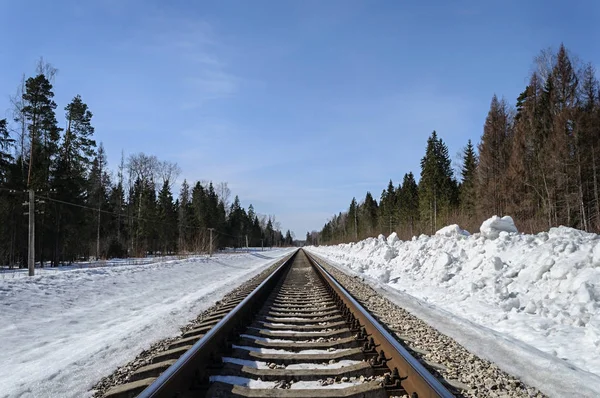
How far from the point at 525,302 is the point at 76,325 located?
320 inches

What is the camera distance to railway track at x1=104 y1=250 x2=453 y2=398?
113 inches

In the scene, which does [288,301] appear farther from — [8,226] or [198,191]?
[198,191]

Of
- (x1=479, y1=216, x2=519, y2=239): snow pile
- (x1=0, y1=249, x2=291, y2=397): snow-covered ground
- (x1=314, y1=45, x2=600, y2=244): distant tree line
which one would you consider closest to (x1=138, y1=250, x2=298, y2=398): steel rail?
(x1=0, y1=249, x2=291, y2=397): snow-covered ground

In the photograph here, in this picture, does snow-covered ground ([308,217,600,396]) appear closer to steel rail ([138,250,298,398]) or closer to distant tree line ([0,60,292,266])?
steel rail ([138,250,298,398])

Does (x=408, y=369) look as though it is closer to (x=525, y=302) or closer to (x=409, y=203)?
(x=525, y=302)

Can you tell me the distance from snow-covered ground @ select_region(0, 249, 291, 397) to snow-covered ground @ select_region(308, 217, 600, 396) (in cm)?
432

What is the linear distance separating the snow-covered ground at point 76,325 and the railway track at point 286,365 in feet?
2.57

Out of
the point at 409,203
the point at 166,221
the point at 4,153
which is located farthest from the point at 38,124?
the point at 409,203

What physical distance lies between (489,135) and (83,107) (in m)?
39.1

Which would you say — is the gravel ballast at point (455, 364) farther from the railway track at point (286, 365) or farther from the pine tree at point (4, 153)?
the pine tree at point (4, 153)

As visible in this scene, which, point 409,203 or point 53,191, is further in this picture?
point 409,203

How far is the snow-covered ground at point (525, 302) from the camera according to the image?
412cm

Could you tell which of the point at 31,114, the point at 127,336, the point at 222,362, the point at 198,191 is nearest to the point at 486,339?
the point at 222,362

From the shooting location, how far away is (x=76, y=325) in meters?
7.16
